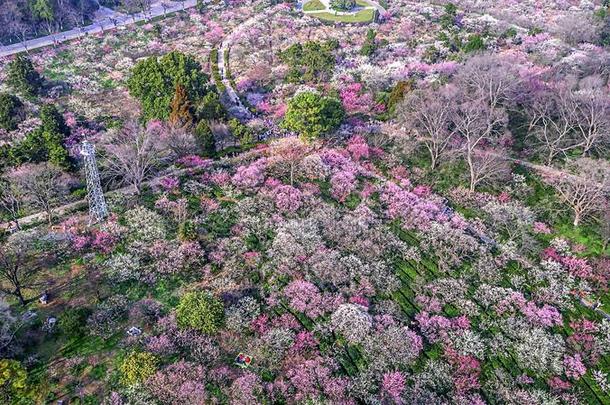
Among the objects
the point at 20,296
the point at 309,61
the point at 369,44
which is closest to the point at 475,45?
the point at 369,44

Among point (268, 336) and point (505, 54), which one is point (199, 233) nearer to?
point (268, 336)

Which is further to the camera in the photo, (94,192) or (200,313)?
(94,192)

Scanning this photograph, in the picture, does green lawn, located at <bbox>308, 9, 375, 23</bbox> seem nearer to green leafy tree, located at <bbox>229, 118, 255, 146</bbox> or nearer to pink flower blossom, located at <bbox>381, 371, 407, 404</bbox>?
green leafy tree, located at <bbox>229, 118, 255, 146</bbox>

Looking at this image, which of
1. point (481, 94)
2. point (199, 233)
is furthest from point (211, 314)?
point (481, 94)

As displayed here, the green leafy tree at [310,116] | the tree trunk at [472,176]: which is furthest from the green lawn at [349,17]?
the tree trunk at [472,176]

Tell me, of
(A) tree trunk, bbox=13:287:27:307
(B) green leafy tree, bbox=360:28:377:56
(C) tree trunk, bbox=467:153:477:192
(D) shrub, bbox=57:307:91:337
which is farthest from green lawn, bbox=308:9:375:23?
(D) shrub, bbox=57:307:91:337

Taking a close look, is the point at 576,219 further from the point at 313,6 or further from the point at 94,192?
the point at 313,6

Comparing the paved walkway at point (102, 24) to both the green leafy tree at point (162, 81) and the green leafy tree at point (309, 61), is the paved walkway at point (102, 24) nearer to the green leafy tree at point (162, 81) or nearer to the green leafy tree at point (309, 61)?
the green leafy tree at point (162, 81)
